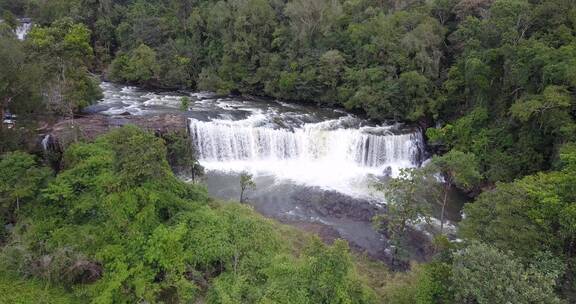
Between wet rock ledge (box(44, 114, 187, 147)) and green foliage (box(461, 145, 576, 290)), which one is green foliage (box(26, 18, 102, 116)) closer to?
wet rock ledge (box(44, 114, 187, 147))

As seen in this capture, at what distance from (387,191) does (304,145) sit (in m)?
9.94

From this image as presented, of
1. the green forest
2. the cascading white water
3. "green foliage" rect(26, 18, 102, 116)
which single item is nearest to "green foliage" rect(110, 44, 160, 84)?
the green forest

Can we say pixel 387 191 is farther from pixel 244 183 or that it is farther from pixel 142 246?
pixel 142 246

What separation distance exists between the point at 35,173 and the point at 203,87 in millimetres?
25488

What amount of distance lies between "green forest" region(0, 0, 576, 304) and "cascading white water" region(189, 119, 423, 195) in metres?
3.33

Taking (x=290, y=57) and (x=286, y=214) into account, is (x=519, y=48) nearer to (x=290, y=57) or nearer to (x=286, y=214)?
(x=286, y=214)

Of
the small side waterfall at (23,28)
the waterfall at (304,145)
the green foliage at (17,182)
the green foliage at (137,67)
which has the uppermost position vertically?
the small side waterfall at (23,28)

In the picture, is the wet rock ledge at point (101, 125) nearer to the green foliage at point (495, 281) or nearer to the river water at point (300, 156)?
the river water at point (300, 156)

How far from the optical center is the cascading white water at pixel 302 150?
2578cm

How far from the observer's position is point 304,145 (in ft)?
87.7

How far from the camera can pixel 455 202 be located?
22281 mm

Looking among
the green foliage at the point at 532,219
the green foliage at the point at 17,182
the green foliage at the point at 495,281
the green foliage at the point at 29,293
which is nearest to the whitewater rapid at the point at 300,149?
the green foliage at the point at 532,219

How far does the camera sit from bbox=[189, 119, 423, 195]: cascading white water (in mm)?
25781

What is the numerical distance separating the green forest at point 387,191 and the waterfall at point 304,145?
282 centimetres
